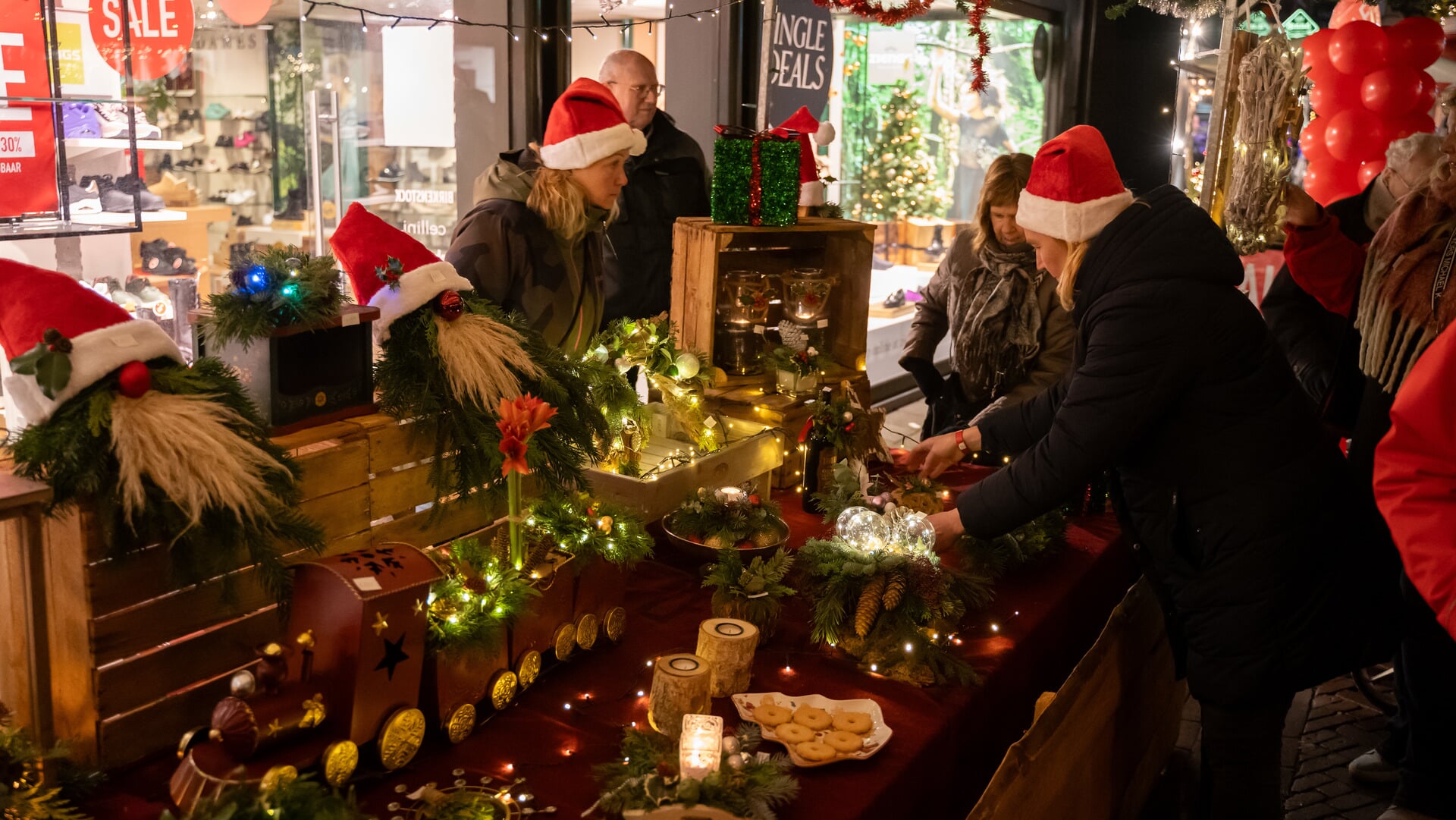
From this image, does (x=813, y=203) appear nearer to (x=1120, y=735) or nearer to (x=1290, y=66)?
(x=1290, y=66)

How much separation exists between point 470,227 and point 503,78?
189cm

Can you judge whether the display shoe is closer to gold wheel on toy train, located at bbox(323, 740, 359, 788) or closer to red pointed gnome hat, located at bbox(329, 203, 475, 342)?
red pointed gnome hat, located at bbox(329, 203, 475, 342)

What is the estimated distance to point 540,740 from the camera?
157 cm

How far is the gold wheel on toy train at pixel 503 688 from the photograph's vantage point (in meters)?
1.61

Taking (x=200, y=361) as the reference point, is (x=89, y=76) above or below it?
above

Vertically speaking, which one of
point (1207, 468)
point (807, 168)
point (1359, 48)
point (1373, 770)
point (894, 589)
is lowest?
point (1373, 770)

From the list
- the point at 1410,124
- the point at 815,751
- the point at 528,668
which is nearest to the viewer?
the point at 815,751

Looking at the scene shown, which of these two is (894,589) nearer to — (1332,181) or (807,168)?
(807,168)

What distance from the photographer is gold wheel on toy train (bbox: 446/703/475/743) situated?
5.02ft

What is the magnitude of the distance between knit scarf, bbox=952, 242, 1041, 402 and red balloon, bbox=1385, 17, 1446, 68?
304 centimetres

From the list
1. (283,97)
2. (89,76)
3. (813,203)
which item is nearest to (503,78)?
(283,97)

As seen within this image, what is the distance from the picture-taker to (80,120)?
3408mm

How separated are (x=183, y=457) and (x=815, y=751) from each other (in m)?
0.88

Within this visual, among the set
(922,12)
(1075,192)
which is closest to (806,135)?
(922,12)
